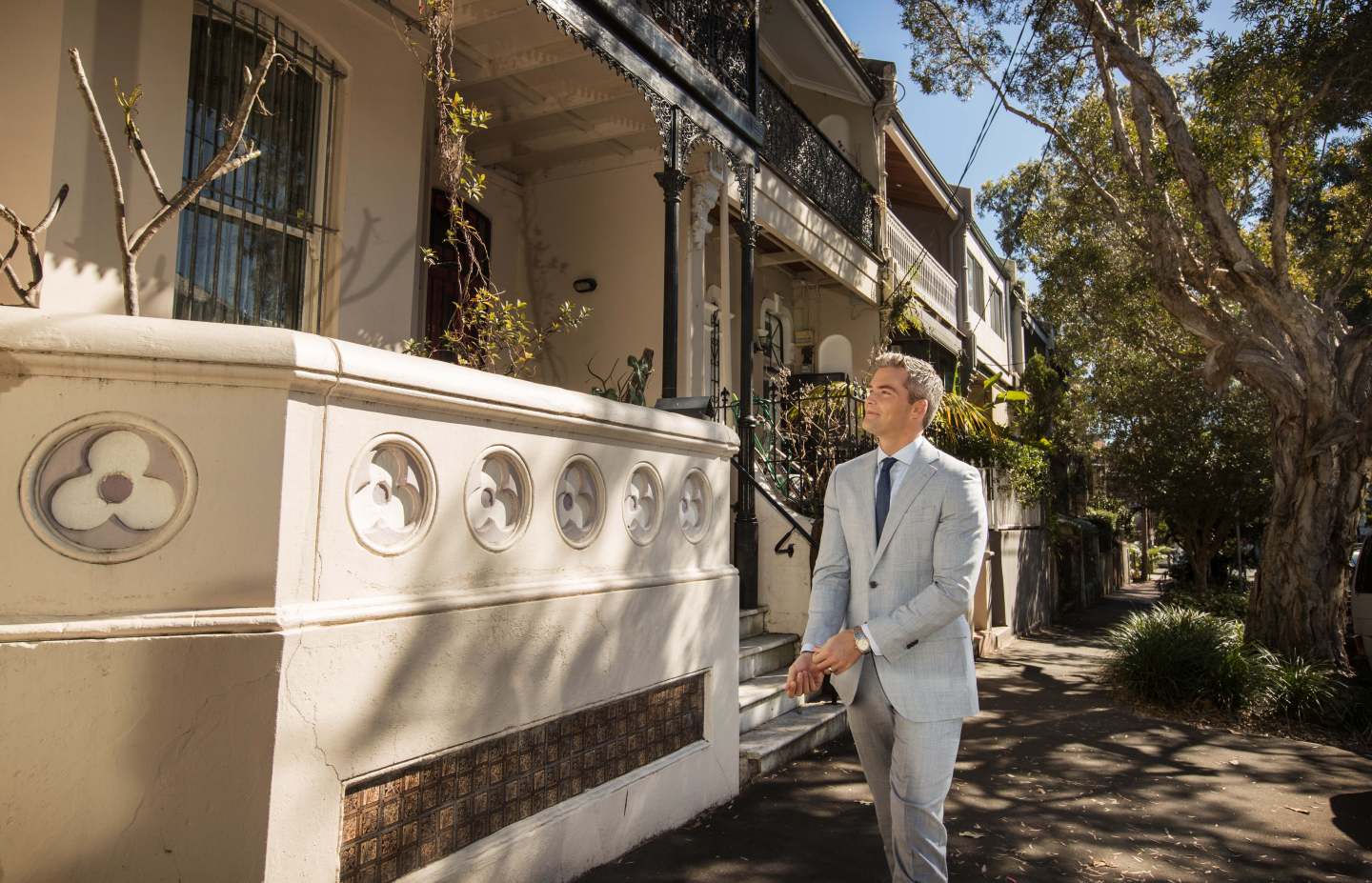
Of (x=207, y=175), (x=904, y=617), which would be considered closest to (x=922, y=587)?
(x=904, y=617)

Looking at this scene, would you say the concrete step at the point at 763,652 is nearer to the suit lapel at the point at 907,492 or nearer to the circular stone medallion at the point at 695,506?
the circular stone medallion at the point at 695,506

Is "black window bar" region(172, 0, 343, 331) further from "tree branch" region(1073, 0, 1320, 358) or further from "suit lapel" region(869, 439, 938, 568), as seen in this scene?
"tree branch" region(1073, 0, 1320, 358)

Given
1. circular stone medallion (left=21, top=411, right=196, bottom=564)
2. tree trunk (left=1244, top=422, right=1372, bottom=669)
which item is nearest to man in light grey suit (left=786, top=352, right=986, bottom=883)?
circular stone medallion (left=21, top=411, right=196, bottom=564)

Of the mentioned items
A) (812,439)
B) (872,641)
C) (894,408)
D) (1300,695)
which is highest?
(812,439)

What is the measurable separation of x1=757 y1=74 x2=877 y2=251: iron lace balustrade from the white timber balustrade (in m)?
8.09

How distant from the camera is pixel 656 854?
12.6ft

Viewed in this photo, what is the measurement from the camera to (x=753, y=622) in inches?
283

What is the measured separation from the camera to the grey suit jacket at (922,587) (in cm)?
257

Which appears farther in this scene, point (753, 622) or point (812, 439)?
point (812, 439)

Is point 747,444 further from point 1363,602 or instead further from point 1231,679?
point 1363,602

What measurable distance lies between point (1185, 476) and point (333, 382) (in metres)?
19.1

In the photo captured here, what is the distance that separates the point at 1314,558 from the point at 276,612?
1016 cm

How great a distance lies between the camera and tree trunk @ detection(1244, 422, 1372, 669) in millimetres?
8977

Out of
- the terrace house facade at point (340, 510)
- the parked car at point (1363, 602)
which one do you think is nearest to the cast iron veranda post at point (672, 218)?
the terrace house facade at point (340, 510)
